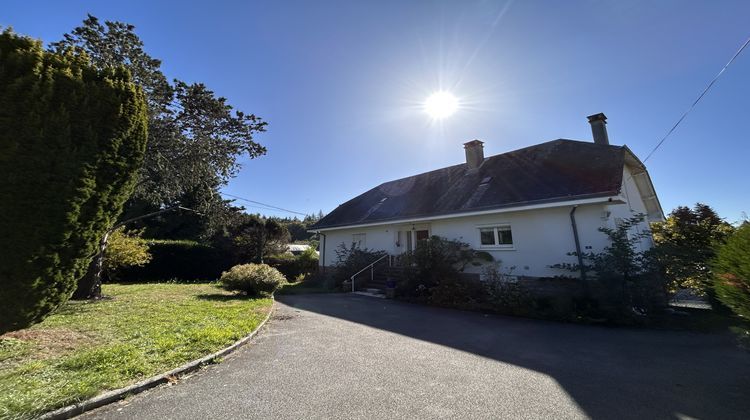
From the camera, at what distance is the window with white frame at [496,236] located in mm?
11820

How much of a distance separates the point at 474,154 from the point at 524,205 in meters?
6.48

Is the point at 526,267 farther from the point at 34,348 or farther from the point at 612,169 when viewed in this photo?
the point at 34,348

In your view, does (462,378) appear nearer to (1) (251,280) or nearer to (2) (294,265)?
(1) (251,280)

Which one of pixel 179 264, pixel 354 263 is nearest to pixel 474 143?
pixel 354 263

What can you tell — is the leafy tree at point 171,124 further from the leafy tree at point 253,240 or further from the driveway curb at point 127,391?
the leafy tree at point 253,240

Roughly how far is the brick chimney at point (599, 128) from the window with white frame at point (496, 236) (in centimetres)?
637

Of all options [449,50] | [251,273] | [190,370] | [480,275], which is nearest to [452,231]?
[480,275]

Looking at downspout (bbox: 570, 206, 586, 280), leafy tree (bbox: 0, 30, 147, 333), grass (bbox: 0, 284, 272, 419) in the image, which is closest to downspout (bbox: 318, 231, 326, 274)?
grass (bbox: 0, 284, 272, 419)

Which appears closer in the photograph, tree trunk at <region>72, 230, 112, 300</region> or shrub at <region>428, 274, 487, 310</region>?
tree trunk at <region>72, 230, 112, 300</region>

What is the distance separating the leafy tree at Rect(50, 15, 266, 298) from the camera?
365 inches

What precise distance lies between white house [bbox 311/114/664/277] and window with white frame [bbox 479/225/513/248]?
0.12ft

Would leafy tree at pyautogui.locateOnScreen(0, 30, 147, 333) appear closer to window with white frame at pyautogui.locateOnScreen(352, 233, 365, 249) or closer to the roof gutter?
the roof gutter

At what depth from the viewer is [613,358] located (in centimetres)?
512

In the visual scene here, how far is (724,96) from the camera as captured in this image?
28.3 feet
